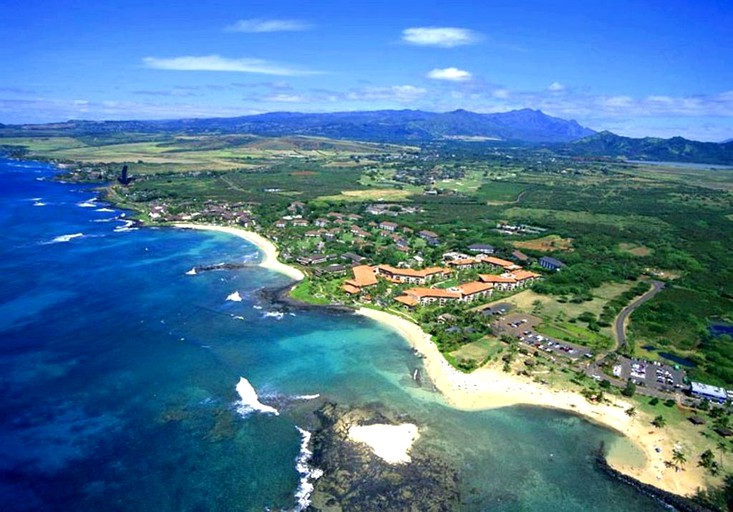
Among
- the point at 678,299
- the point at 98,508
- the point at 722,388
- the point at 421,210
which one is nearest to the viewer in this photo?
the point at 98,508

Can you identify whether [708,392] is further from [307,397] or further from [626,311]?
[307,397]

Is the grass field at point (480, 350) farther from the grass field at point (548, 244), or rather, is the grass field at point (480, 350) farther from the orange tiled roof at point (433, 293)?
the grass field at point (548, 244)

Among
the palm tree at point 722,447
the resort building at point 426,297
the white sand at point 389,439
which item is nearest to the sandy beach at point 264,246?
the resort building at point 426,297

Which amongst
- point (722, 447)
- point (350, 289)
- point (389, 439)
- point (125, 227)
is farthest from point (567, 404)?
point (125, 227)

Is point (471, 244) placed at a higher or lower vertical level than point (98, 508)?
higher

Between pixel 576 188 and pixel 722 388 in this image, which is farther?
pixel 576 188

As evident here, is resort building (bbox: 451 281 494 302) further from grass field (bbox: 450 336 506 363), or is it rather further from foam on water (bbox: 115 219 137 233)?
foam on water (bbox: 115 219 137 233)

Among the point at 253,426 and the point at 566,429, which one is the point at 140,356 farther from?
the point at 566,429

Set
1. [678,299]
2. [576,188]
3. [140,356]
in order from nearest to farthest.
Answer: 1. [140,356]
2. [678,299]
3. [576,188]

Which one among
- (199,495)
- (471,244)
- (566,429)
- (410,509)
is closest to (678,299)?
(471,244)
